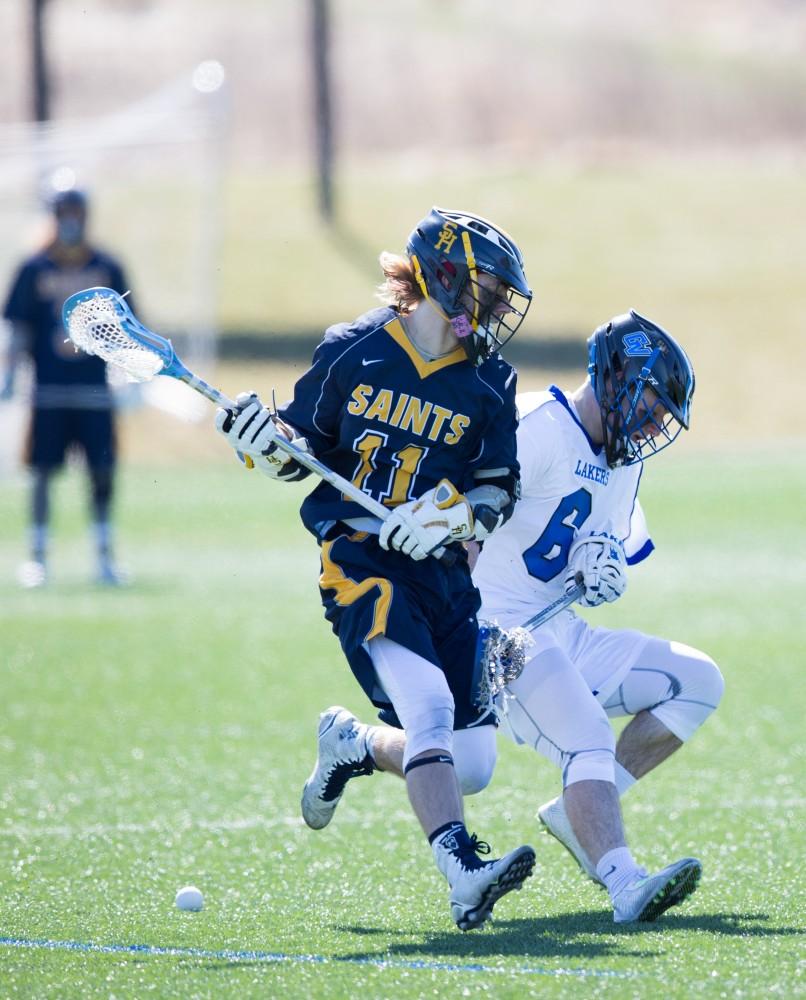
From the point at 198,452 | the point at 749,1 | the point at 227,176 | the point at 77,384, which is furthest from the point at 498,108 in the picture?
the point at 77,384

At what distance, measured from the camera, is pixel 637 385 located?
489 centimetres

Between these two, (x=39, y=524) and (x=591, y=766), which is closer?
(x=591, y=766)

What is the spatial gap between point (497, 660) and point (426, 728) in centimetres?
35

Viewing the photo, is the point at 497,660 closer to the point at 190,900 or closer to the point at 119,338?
the point at 190,900

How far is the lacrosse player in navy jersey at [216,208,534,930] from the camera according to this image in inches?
179

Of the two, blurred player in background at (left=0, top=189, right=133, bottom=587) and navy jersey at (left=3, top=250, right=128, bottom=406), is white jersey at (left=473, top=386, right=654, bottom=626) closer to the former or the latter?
navy jersey at (left=3, top=250, right=128, bottom=406)

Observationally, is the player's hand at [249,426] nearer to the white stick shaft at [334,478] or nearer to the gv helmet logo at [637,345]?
the white stick shaft at [334,478]

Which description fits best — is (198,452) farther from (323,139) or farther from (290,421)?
(290,421)

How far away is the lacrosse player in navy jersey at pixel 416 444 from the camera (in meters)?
4.54

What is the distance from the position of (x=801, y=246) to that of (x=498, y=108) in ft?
36.0

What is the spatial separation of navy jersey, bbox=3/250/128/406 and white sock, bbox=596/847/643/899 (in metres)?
7.14

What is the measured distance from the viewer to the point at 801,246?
29.2 m

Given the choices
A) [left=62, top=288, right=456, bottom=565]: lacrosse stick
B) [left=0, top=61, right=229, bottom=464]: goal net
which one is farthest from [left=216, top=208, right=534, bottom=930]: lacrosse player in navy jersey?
[left=0, top=61, right=229, bottom=464]: goal net

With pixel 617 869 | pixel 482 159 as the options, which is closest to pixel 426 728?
pixel 617 869
